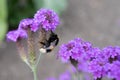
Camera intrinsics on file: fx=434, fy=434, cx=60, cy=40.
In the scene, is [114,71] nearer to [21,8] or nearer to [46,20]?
[46,20]

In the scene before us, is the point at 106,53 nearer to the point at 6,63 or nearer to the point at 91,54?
the point at 91,54

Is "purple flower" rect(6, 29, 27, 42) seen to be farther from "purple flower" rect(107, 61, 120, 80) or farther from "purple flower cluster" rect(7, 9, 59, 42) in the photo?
"purple flower" rect(107, 61, 120, 80)

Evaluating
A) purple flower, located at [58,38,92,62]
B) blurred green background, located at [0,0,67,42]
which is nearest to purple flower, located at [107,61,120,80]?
purple flower, located at [58,38,92,62]

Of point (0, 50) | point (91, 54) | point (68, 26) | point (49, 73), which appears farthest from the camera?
point (68, 26)

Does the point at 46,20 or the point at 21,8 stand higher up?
the point at 21,8

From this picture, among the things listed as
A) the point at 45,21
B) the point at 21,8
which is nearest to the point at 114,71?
the point at 45,21

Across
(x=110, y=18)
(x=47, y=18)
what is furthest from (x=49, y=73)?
(x=47, y=18)

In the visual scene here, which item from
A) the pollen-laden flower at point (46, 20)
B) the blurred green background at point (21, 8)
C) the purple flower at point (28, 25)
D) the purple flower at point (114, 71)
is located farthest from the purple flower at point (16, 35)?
the blurred green background at point (21, 8)
